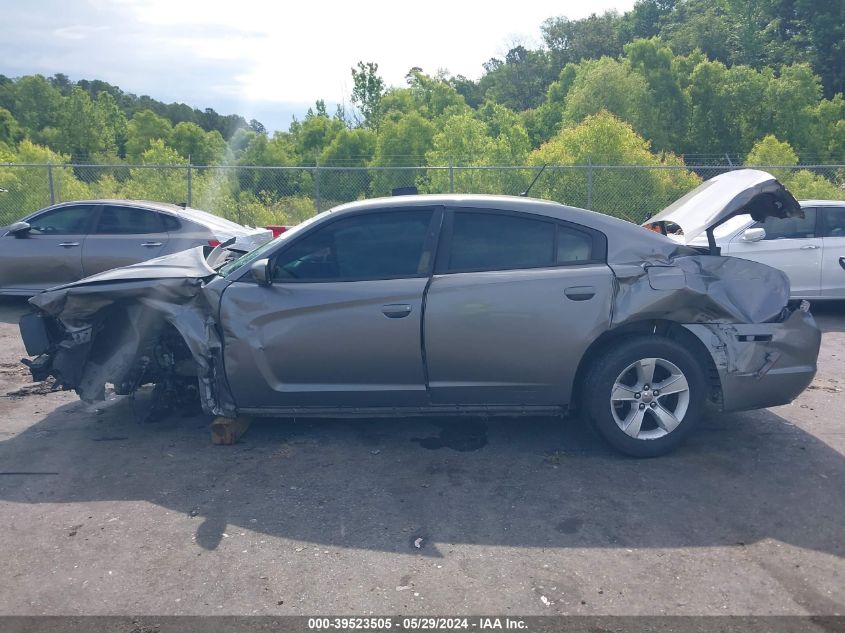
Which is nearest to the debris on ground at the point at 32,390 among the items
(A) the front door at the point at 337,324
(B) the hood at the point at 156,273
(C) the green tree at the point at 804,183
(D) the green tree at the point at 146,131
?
(B) the hood at the point at 156,273

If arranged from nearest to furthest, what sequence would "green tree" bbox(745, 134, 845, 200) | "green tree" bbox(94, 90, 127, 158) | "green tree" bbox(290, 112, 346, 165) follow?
"green tree" bbox(745, 134, 845, 200) < "green tree" bbox(290, 112, 346, 165) < "green tree" bbox(94, 90, 127, 158)

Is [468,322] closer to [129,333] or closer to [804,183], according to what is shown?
[129,333]

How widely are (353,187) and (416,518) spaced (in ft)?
49.6

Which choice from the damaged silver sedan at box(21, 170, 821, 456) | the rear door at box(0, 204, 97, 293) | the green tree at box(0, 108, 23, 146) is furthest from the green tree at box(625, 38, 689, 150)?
the green tree at box(0, 108, 23, 146)

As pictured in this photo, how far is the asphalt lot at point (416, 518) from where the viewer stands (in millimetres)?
3648

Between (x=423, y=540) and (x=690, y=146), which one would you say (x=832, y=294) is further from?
(x=690, y=146)

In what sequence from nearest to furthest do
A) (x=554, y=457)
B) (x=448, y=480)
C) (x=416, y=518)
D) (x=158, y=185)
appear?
(x=416, y=518) → (x=448, y=480) → (x=554, y=457) → (x=158, y=185)

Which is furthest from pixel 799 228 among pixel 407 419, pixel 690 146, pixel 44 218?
pixel 690 146

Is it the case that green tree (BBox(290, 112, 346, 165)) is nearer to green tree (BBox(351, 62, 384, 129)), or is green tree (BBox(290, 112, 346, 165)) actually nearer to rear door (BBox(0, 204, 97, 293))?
green tree (BBox(351, 62, 384, 129))

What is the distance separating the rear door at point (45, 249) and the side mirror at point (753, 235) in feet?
27.7

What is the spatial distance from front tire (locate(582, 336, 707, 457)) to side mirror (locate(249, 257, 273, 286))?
225 cm

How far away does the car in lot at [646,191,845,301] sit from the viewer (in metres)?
9.80

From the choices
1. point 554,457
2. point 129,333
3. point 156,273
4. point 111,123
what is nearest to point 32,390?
point 129,333

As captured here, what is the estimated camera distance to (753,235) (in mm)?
9688
